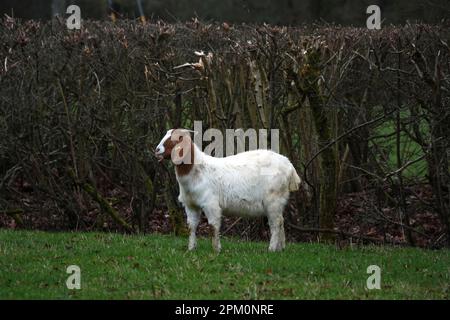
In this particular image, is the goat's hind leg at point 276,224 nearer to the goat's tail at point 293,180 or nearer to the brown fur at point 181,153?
the goat's tail at point 293,180

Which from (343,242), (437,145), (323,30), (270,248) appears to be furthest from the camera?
(323,30)

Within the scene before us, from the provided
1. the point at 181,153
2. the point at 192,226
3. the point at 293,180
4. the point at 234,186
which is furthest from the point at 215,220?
the point at 293,180

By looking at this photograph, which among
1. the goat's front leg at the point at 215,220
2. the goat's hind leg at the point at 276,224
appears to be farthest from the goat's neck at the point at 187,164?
the goat's hind leg at the point at 276,224

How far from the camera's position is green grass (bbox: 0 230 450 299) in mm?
8508

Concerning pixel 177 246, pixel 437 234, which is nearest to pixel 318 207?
pixel 437 234

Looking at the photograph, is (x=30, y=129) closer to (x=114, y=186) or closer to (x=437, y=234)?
(x=114, y=186)

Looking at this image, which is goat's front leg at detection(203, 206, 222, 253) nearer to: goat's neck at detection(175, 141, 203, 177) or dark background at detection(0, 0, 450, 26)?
goat's neck at detection(175, 141, 203, 177)

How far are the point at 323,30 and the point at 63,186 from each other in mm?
5219

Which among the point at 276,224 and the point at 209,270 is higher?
the point at 276,224

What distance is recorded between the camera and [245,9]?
2989 centimetres

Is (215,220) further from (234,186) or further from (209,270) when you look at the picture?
(209,270)

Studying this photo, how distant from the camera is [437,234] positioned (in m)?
13.9

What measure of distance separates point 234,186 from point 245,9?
19891 mm

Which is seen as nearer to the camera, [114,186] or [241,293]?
[241,293]
